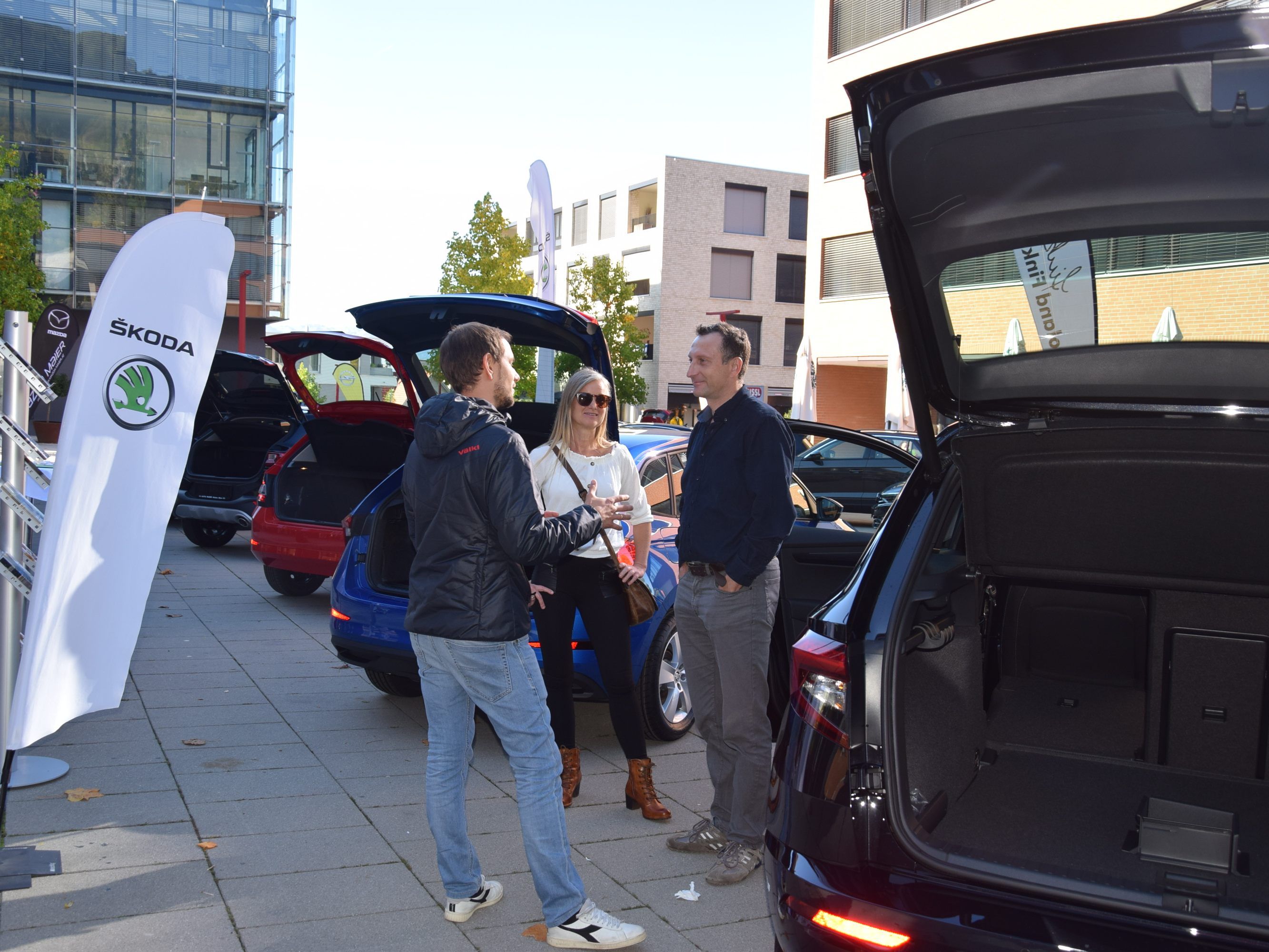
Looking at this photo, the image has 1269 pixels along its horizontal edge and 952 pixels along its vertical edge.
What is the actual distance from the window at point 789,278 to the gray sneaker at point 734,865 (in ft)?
175

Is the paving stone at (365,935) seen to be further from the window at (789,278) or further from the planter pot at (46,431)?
the window at (789,278)

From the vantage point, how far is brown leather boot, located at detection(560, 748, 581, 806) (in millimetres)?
4766

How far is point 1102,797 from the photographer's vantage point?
3.24 m

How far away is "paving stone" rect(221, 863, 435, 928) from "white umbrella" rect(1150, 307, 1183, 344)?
282 centimetres

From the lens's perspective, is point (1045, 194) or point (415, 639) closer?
point (1045, 194)

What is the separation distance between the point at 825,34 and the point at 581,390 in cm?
3053

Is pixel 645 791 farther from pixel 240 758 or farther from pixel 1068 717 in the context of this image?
pixel 240 758

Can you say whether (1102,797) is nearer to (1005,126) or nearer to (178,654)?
(1005,126)

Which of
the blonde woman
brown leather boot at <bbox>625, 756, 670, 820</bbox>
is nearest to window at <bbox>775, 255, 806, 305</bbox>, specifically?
the blonde woman

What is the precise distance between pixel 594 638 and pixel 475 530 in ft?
4.34

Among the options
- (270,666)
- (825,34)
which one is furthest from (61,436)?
(825,34)

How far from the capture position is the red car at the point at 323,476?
827 centimetres

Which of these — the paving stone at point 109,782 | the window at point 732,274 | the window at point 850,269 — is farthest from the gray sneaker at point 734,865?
the window at point 732,274

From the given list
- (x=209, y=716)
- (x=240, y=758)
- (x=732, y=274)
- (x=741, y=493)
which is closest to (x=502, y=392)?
(x=741, y=493)
